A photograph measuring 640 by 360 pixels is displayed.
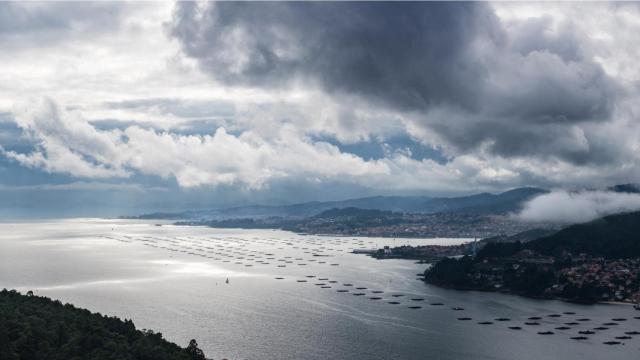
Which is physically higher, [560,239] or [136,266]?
[560,239]

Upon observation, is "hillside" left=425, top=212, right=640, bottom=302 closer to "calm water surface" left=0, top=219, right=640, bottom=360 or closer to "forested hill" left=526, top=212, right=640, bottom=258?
"forested hill" left=526, top=212, right=640, bottom=258

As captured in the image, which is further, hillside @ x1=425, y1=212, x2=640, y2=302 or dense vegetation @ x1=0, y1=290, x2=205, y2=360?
hillside @ x1=425, y1=212, x2=640, y2=302

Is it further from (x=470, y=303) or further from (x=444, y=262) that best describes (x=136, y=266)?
(x=470, y=303)

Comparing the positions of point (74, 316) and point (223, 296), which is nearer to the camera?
point (74, 316)

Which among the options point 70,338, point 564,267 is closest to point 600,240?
point 564,267

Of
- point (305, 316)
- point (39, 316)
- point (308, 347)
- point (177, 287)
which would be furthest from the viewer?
point (177, 287)

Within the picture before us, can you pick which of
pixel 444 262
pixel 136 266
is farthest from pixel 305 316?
pixel 136 266

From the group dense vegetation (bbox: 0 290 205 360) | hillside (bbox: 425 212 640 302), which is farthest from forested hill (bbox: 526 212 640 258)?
dense vegetation (bbox: 0 290 205 360)
